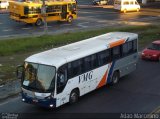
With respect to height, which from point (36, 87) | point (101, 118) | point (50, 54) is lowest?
point (101, 118)

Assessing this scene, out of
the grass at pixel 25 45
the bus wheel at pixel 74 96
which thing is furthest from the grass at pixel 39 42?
the bus wheel at pixel 74 96

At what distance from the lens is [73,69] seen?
19609 mm

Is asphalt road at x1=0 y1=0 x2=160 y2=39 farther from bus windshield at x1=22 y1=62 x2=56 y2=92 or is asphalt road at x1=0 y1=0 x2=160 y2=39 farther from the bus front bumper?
the bus front bumper

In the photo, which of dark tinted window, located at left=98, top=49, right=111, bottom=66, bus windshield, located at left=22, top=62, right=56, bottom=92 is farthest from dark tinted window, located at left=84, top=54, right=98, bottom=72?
bus windshield, located at left=22, top=62, right=56, bottom=92

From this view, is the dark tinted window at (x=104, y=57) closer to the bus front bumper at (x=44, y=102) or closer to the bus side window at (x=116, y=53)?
the bus side window at (x=116, y=53)

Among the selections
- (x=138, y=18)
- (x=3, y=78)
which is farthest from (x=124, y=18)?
(x=3, y=78)

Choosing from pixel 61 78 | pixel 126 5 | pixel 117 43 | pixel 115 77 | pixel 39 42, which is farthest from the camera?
pixel 126 5

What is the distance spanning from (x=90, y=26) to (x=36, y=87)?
91.3 ft

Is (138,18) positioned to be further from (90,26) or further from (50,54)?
(50,54)

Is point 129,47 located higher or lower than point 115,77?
higher

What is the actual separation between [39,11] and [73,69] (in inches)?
1122

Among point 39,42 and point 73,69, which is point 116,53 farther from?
point 39,42

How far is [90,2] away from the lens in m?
71.1

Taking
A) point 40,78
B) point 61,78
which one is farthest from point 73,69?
point 40,78
